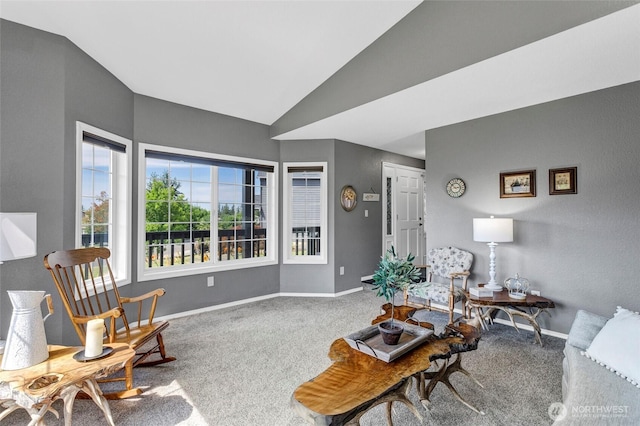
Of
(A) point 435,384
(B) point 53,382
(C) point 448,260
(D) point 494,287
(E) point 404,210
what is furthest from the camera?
(E) point 404,210

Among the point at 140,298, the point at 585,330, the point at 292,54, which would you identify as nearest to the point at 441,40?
the point at 292,54

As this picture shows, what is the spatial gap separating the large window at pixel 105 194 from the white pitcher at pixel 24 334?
41.0 inches

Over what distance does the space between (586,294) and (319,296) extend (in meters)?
3.24

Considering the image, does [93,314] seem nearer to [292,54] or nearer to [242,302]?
[242,302]

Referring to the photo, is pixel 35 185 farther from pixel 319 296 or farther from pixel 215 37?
pixel 319 296

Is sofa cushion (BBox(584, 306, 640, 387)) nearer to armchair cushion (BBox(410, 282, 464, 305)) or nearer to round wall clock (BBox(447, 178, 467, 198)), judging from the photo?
armchair cushion (BBox(410, 282, 464, 305))

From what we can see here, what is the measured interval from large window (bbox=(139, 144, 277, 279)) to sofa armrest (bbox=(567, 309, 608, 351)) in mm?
3676

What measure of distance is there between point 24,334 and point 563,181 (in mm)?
4711

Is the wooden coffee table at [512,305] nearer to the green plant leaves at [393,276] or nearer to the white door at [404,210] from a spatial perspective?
the green plant leaves at [393,276]

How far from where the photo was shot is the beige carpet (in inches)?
76.7

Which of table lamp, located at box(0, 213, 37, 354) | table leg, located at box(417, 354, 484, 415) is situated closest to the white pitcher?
table lamp, located at box(0, 213, 37, 354)

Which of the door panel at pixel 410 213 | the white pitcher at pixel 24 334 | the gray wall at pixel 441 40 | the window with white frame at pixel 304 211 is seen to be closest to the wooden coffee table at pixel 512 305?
the gray wall at pixel 441 40

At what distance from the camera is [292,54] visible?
3250 millimetres

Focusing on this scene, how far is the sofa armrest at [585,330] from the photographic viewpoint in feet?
6.35
